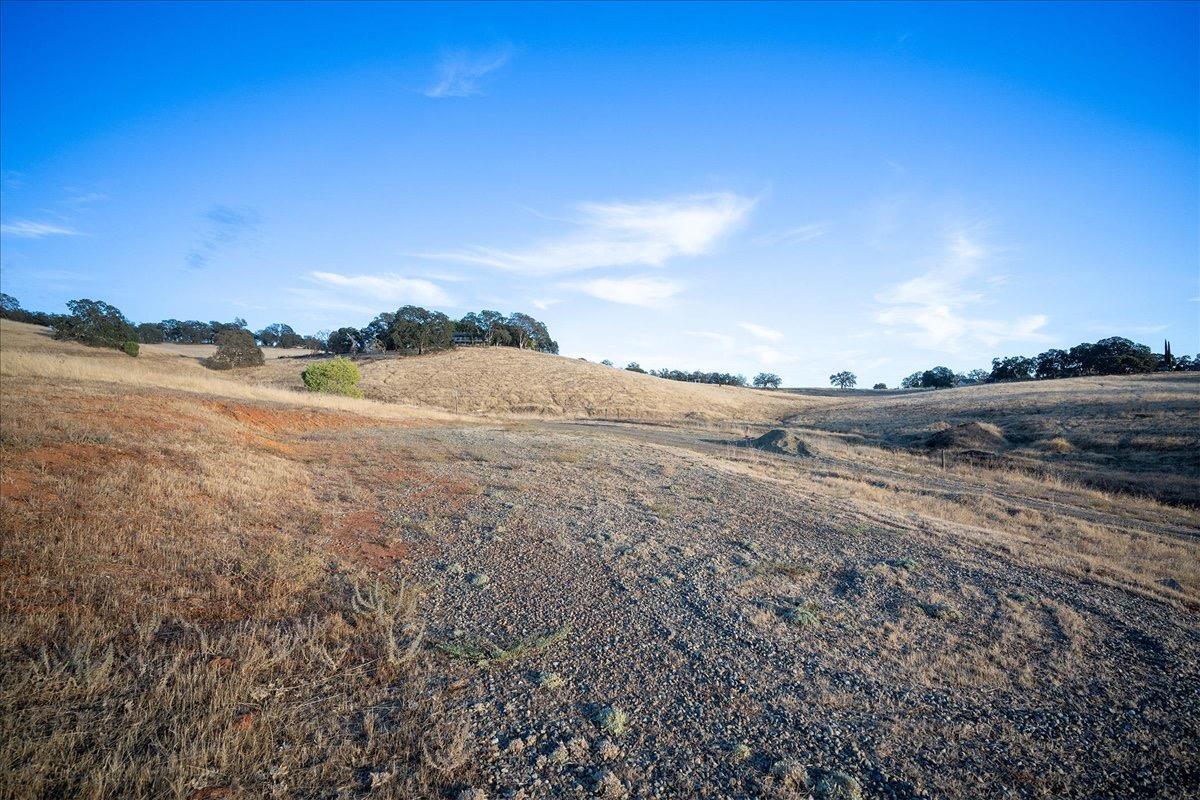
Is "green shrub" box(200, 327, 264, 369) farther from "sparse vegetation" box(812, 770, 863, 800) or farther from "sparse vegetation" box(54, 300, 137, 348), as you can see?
"sparse vegetation" box(812, 770, 863, 800)

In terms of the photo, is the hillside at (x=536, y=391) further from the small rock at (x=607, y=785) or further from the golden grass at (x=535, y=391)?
the small rock at (x=607, y=785)

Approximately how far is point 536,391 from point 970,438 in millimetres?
40119

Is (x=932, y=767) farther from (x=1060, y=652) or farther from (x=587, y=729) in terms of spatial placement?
(x=1060, y=652)

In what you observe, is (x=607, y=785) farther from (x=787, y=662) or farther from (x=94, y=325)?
(x=94, y=325)

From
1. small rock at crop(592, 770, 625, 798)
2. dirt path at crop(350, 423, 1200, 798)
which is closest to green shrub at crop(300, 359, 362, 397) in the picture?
dirt path at crop(350, 423, 1200, 798)

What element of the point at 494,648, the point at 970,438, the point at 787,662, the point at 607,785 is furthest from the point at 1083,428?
the point at 607,785

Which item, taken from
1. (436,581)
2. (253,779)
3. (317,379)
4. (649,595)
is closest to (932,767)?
(649,595)

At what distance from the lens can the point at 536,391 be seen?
183ft

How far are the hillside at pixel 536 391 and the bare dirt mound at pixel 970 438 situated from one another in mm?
20776

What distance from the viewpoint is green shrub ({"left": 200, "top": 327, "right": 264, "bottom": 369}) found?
6231 centimetres

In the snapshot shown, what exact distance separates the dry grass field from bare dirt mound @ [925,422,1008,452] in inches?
800

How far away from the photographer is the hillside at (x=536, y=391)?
4978 cm

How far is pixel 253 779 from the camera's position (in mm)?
3137

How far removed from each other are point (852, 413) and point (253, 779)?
189 ft
